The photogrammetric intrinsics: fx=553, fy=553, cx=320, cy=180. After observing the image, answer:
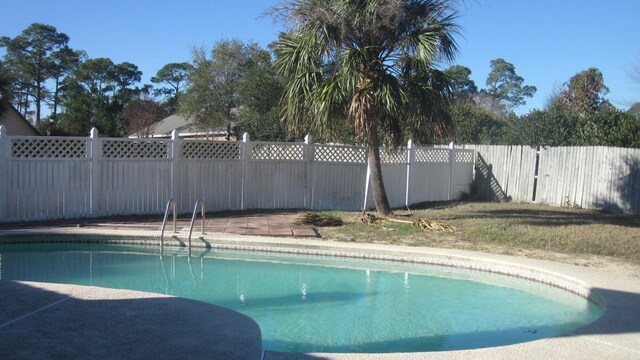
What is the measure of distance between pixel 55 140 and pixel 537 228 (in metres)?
10.2

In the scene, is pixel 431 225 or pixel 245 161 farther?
pixel 245 161

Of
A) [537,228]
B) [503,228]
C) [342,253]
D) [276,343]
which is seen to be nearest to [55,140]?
[342,253]

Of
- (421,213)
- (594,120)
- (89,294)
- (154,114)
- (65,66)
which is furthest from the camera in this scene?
(65,66)

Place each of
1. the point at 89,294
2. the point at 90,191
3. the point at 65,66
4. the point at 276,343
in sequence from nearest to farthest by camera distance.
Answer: the point at 276,343, the point at 89,294, the point at 90,191, the point at 65,66

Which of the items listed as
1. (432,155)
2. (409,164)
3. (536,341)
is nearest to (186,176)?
(409,164)

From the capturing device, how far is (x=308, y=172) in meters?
14.4

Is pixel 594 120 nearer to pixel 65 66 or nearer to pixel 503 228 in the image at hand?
pixel 503 228

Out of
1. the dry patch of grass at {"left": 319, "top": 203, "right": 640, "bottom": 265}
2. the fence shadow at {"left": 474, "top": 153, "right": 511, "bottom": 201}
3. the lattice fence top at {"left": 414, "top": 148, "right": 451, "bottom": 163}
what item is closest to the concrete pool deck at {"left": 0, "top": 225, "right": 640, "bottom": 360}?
the dry patch of grass at {"left": 319, "top": 203, "right": 640, "bottom": 265}

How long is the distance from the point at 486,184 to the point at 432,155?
9.10ft

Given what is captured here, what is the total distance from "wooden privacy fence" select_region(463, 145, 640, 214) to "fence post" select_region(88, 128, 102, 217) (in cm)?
1210

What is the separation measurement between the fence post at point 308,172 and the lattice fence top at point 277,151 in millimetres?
175

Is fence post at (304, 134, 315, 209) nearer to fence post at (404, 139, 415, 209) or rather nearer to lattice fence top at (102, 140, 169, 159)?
fence post at (404, 139, 415, 209)

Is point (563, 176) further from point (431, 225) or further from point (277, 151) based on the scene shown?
point (277, 151)

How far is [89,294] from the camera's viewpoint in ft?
19.5
